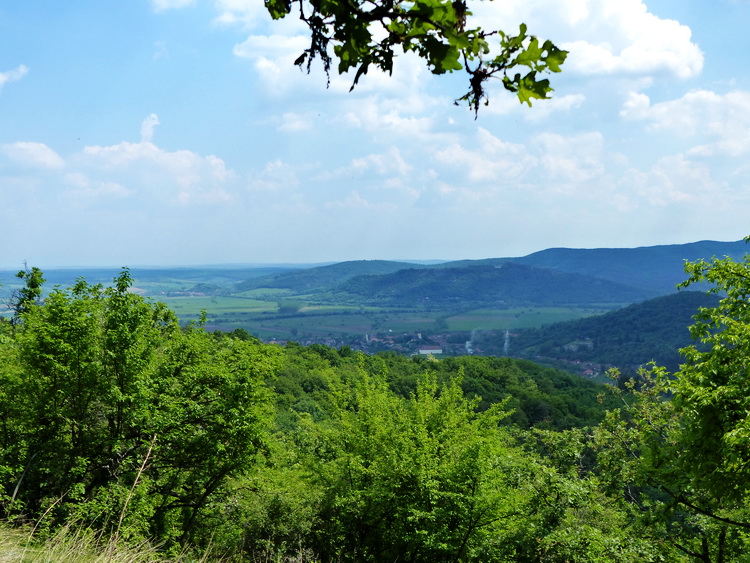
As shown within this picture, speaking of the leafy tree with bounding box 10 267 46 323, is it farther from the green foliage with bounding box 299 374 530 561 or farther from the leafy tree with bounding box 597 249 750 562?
the leafy tree with bounding box 597 249 750 562

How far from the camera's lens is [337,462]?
15125mm

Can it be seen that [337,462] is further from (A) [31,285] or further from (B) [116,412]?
(A) [31,285]

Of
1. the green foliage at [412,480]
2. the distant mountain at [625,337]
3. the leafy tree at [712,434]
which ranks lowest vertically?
the distant mountain at [625,337]

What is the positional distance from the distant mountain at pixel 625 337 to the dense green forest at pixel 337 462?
144083mm

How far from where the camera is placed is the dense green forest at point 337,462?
9289mm

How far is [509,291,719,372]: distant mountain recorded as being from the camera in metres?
153

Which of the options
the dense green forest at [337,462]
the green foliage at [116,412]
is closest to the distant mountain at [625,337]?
the dense green forest at [337,462]

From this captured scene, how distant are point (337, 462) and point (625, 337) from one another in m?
180

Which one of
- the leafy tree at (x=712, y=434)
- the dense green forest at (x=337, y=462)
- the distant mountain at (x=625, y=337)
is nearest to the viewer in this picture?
the leafy tree at (x=712, y=434)

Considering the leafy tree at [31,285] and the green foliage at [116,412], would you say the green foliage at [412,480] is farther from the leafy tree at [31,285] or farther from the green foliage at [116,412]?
the leafy tree at [31,285]

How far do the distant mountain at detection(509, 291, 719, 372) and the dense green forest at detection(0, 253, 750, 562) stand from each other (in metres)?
144

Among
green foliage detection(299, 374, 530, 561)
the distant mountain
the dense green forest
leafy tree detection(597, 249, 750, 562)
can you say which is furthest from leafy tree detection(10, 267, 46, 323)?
the distant mountain

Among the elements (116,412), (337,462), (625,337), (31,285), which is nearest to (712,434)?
(337,462)

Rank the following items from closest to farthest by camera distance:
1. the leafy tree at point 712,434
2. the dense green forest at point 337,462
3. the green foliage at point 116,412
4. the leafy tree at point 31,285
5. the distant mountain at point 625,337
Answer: the leafy tree at point 712,434, the dense green forest at point 337,462, the green foliage at point 116,412, the leafy tree at point 31,285, the distant mountain at point 625,337
